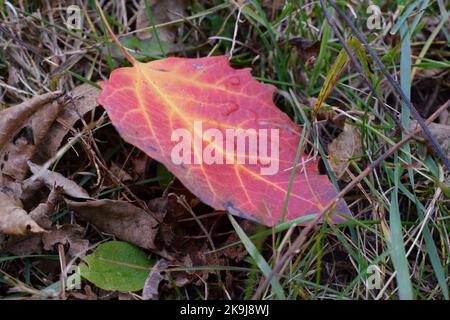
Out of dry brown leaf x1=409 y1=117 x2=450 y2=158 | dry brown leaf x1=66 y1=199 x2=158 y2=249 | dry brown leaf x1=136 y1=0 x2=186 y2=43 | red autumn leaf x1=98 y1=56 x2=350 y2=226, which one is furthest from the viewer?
dry brown leaf x1=136 y1=0 x2=186 y2=43

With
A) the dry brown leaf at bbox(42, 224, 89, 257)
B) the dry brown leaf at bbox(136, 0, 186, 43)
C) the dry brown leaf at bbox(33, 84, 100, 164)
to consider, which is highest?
the dry brown leaf at bbox(136, 0, 186, 43)

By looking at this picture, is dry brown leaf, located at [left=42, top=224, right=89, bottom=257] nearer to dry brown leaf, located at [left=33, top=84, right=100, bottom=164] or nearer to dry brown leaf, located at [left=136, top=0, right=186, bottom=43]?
dry brown leaf, located at [left=33, top=84, right=100, bottom=164]

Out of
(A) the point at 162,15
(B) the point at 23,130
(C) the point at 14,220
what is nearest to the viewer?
(C) the point at 14,220

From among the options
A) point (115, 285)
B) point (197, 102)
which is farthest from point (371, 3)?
point (115, 285)

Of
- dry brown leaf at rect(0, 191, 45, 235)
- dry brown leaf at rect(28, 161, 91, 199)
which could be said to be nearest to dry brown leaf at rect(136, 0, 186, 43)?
dry brown leaf at rect(28, 161, 91, 199)

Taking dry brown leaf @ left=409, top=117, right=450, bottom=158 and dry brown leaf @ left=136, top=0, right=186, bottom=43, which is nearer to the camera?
dry brown leaf @ left=409, top=117, right=450, bottom=158

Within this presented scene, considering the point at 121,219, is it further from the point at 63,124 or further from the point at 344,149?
the point at 344,149

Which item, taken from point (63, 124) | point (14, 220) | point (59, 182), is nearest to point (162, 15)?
point (63, 124)
